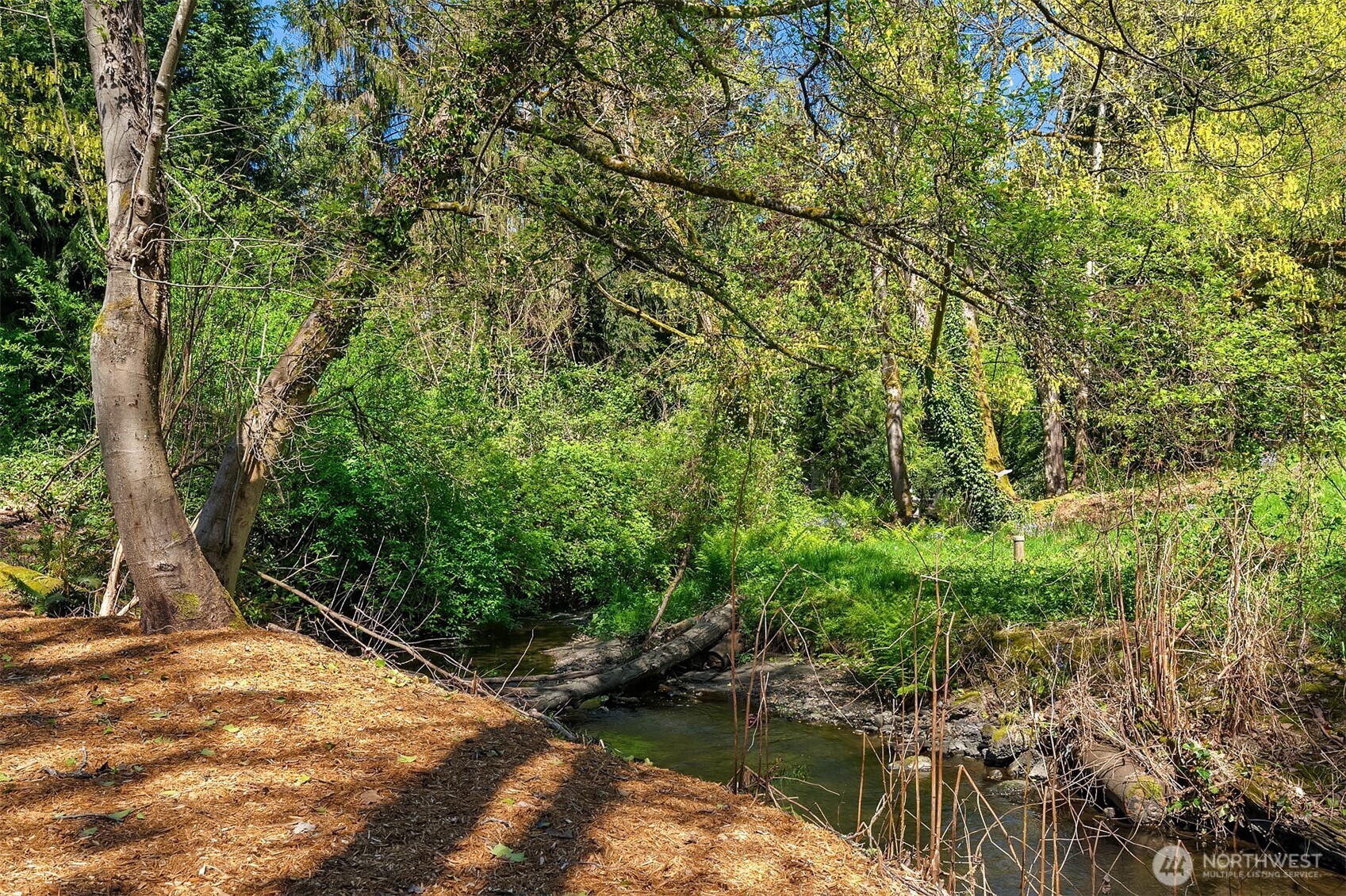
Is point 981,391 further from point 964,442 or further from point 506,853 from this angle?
point 506,853

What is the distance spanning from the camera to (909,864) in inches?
161

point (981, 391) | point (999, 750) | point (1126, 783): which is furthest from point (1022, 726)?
point (981, 391)

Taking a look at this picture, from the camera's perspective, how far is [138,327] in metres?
5.14

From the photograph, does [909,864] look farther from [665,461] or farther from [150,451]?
[665,461]

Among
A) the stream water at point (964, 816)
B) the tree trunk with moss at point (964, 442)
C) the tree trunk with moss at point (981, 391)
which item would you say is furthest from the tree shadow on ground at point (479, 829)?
the tree trunk with moss at point (964, 442)

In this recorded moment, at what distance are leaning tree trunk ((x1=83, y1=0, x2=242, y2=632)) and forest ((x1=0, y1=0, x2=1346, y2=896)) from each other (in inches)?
0.9

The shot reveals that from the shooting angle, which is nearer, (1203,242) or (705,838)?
(705,838)

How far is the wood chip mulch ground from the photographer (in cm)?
291

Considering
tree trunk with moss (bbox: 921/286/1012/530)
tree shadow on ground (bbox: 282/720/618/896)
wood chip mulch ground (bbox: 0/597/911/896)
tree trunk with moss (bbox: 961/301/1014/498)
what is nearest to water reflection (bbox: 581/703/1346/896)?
wood chip mulch ground (bbox: 0/597/911/896)

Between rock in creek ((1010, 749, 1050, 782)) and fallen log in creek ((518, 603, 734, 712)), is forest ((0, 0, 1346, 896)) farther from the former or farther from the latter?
rock in creek ((1010, 749, 1050, 782))

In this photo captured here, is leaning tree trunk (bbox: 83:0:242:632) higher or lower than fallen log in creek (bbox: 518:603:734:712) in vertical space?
higher

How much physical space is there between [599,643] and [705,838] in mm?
7938

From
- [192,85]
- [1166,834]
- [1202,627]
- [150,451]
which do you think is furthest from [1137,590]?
[192,85]

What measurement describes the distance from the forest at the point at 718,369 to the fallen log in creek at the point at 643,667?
0.07 metres
